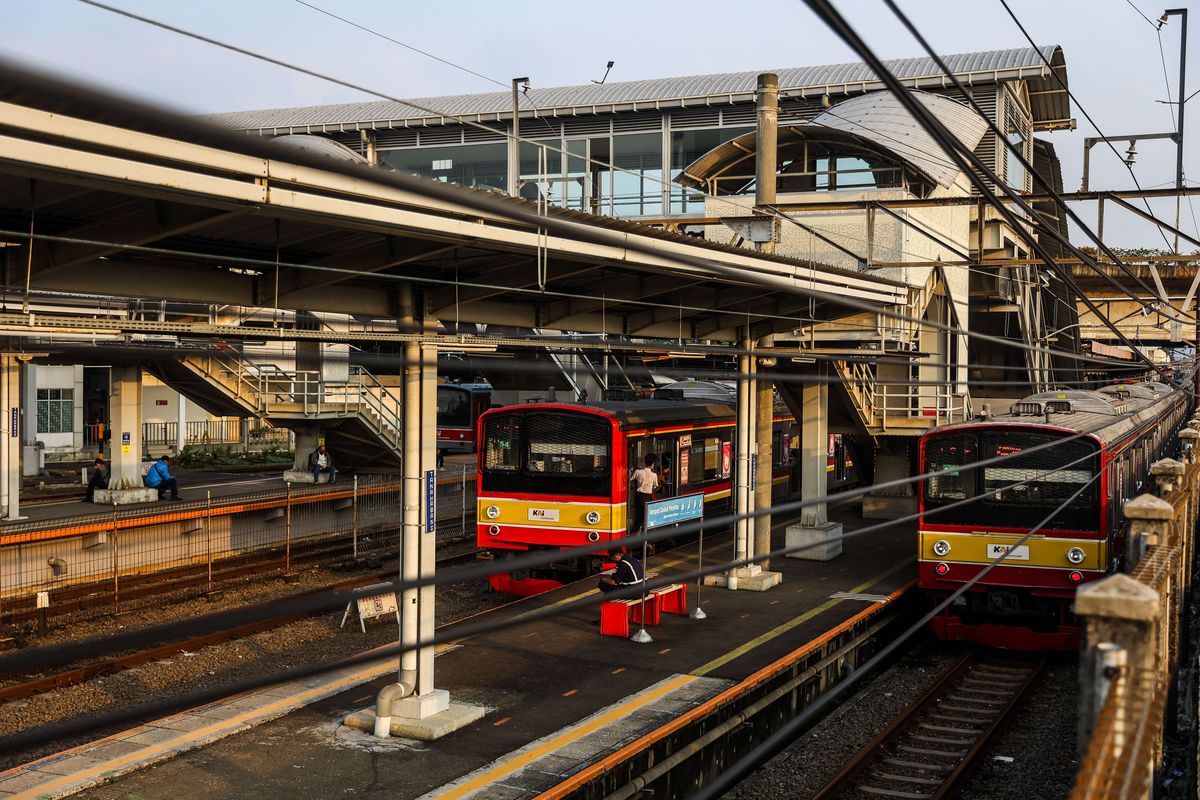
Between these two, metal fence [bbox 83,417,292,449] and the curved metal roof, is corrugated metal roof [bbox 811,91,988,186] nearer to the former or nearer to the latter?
the curved metal roof

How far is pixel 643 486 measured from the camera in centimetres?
1532

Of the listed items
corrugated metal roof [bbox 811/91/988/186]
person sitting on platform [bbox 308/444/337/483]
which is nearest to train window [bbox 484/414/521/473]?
corrugated metal roof [bbox 811/91/988/186]

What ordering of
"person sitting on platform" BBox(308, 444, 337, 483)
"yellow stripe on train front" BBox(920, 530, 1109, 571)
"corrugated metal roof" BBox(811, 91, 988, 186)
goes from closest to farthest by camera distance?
1. "yellow stripe on train front" BBox(920, 530, 1109, 571)
2. "corrugated metal roof" BBox(811, 91, 988, 186)
3. "person sitting on platform" BBox(308, 444, 337, 483)

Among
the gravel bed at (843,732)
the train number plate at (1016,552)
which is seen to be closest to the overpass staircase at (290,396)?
the gravel bed at (843,732)

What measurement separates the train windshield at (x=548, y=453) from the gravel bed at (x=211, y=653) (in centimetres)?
195

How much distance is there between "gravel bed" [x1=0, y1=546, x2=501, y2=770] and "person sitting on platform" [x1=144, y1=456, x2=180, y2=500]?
6.12 meters

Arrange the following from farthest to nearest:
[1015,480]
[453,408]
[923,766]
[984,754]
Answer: [453,408]
[1015,480]
[984,754]
[923,766]

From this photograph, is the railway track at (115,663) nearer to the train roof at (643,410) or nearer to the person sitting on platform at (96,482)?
the train roof at (643,410)

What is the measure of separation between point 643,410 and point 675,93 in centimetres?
2437

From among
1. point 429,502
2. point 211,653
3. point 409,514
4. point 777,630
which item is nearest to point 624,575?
point 777,630

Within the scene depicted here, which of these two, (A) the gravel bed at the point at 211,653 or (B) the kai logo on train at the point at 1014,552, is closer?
(A) the gravel bed at the point at 211,653

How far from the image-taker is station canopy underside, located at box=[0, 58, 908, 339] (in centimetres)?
480

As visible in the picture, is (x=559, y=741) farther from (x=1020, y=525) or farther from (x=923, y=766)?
(x=1020, y=525)

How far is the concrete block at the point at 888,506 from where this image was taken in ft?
73.6
